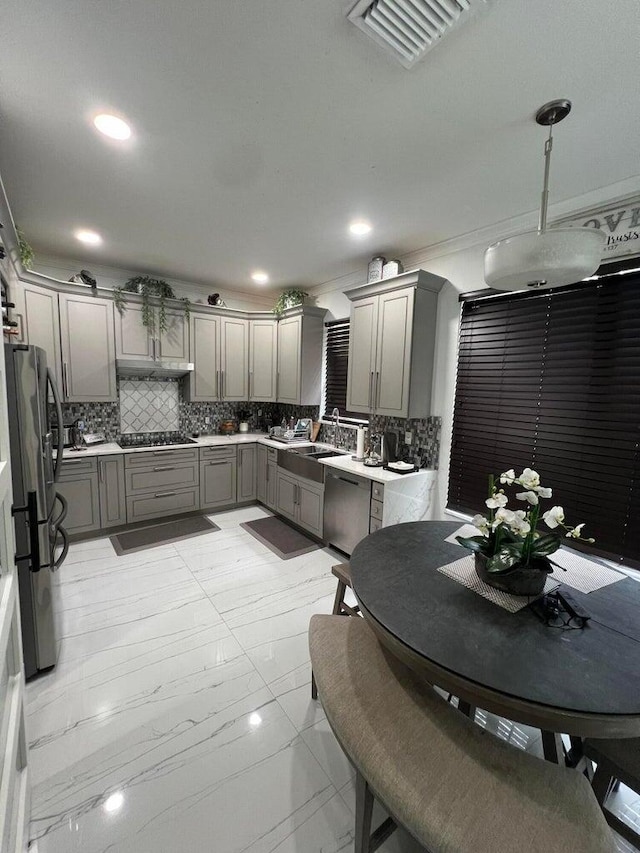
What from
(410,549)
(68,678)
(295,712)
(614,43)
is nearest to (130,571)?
(68,678)

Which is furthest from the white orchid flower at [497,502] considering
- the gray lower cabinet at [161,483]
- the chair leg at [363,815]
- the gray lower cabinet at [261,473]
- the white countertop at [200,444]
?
the gray lower cabinet at [161,483]

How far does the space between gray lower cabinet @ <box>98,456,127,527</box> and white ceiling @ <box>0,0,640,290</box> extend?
2.13m

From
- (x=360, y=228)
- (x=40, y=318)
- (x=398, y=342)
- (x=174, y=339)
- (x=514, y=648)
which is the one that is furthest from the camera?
(x=174, y=339)

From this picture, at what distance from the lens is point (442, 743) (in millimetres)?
1051

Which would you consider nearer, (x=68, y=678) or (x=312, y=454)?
(x=68, y=678)

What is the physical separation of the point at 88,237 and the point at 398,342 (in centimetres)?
285

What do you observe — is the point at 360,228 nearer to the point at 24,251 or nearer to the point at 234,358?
the point at 234,358

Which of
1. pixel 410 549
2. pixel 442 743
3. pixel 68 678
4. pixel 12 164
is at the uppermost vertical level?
pixel 12 164

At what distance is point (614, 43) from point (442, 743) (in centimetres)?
239

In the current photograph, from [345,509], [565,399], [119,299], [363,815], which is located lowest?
[363,815]

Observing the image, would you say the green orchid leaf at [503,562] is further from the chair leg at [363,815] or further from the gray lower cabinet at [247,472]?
the gray lower cabinet at [247,472]

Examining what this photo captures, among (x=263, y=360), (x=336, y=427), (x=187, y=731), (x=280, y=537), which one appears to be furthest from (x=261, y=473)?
(x=187, y=731)

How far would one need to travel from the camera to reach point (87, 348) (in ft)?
11.5

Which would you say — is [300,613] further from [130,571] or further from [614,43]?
[614,43]
